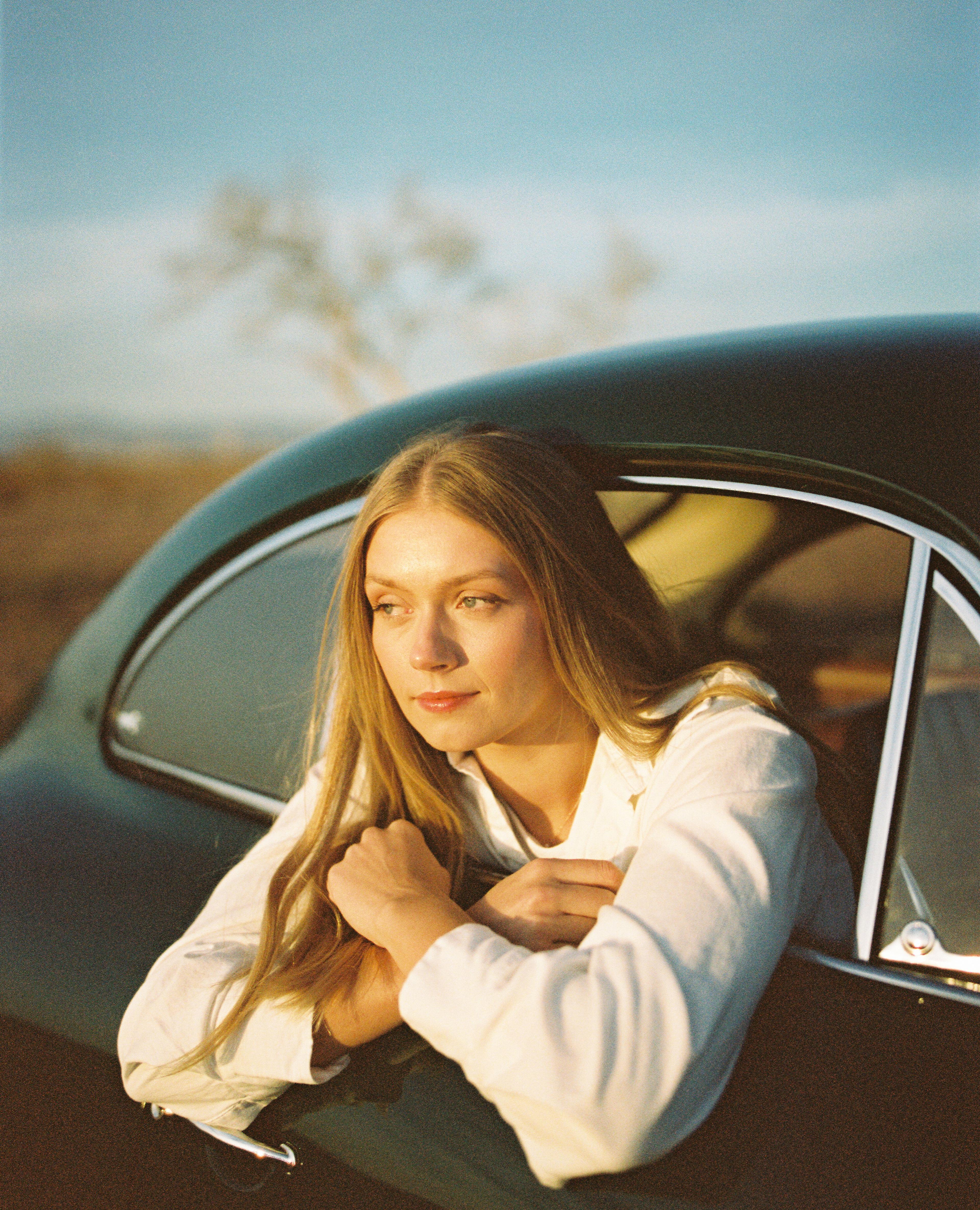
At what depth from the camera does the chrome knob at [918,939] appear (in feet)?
4.44

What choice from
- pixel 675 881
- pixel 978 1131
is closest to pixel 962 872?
pixel 978 1131

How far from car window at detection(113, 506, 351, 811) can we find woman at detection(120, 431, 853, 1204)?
0.53 feet

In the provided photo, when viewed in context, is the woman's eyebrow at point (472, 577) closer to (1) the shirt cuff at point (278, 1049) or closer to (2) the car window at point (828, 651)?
(2) the car window at point (828, 651)

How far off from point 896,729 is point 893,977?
0.34 meters

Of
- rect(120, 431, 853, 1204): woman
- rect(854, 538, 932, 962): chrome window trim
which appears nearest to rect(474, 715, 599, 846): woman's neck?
rect(120, 431, 853, 1204): woman

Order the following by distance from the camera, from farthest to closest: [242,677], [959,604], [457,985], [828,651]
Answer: [828,651] < [242,677] < [959,604] < [457,985]

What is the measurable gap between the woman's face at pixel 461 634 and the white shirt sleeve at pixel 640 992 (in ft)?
1.21

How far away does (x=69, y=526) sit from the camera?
14.0 meters

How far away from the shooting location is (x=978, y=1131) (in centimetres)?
115

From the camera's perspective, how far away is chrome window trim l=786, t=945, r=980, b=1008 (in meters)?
1.27

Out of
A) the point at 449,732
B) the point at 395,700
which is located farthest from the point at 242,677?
the point at 449,732

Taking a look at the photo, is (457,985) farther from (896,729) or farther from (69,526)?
(69,526)

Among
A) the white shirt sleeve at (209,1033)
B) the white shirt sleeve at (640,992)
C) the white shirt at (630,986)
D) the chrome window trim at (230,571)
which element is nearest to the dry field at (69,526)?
the chrome window trim at (230,571)

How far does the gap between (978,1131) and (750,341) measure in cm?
133
